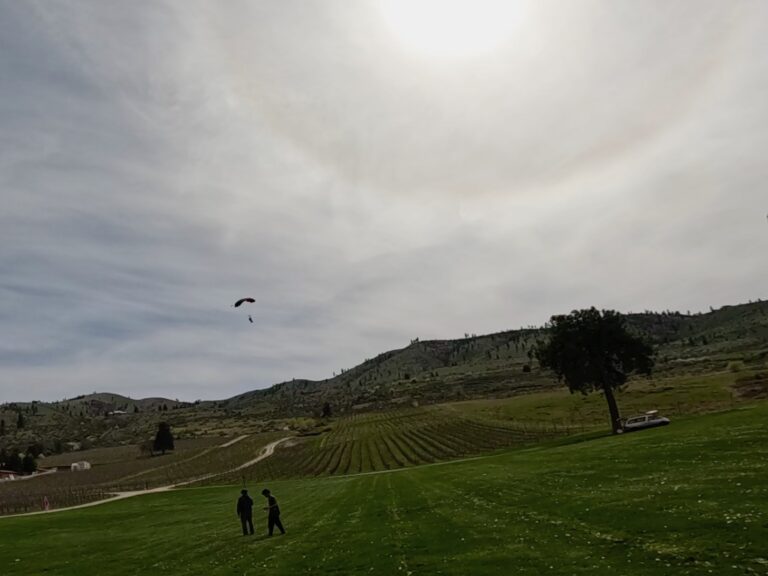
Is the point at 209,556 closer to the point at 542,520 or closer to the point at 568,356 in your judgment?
the point at 542,520

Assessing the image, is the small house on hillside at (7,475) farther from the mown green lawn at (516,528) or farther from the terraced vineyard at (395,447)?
the mown green lawn at (516,528)

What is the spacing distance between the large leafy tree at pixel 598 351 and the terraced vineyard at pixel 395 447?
55.4ft

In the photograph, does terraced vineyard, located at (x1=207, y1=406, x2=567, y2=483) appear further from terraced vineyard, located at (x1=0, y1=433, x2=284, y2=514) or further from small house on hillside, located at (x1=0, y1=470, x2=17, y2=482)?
small house on hillside, located at (x1=0, y1=470, x2=17, y2=482)

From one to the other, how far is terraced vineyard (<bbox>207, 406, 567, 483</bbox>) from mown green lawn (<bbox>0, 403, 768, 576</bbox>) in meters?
45.9

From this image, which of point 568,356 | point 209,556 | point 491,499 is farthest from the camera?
point 568,356

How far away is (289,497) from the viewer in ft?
196

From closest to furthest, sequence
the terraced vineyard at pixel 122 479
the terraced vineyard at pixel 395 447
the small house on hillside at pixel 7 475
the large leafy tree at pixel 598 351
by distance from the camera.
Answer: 1. the large leafy tree at pixel 598 351
2. the terraced vineyard at pixel 122 479
3. the terraced vineyard at pixel 395 447
4. the small house on hillside at pixel 7 475

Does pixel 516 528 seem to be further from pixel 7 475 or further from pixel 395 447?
pixel 7 475

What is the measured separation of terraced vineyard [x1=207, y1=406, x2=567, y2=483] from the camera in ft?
312

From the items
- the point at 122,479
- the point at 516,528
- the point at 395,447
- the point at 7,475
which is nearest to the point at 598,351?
the point at 395,447

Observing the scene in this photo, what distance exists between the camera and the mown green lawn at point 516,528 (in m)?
16.9

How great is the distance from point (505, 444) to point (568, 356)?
74.8 ft

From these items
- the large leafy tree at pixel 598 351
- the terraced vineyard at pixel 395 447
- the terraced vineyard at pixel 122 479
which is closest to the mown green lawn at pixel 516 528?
the large leafy tree at pixel 598 351

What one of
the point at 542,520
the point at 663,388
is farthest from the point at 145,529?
the point at 663,388
